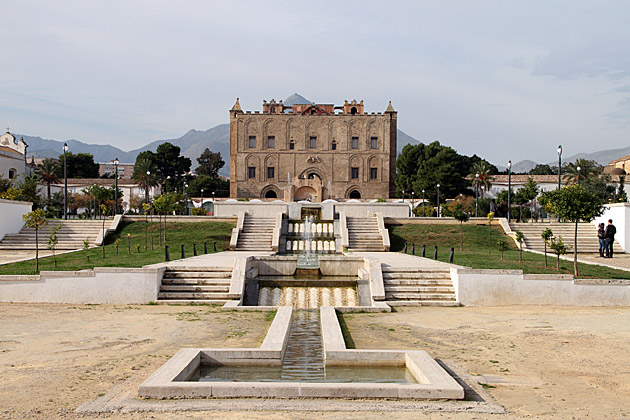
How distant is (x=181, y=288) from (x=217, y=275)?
1020 mm

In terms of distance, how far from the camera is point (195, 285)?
1353 cm

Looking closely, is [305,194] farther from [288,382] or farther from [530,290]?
[288,382]

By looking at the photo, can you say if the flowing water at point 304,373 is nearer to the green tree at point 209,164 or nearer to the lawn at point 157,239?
the lawn at point 157,239

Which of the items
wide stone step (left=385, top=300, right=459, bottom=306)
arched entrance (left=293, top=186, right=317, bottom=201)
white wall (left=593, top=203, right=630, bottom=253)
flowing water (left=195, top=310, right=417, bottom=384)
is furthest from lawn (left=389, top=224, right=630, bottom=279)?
arched entrance (left=293, top=186, right=317, bottom=201)

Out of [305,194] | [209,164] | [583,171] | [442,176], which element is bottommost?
[305,194]

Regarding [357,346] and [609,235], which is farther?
[609,235]

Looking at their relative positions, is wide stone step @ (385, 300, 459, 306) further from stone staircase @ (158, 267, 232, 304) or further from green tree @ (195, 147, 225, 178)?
green tree @ (195, 147, 225, 178)

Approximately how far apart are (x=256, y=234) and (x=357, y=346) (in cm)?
1687

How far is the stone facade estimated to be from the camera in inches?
2416

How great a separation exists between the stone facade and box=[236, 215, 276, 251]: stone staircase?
3453cm

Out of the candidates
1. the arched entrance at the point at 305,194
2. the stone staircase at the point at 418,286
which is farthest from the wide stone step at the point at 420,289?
the arched entrance at the point at 305,194

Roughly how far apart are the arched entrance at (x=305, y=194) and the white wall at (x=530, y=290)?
4621 centimetres

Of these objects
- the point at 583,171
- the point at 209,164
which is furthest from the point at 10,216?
the point at 209,164

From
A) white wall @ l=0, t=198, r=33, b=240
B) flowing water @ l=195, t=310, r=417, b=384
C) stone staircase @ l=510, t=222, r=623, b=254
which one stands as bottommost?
flowing water @ l=195, t=310, r=417, b=384
